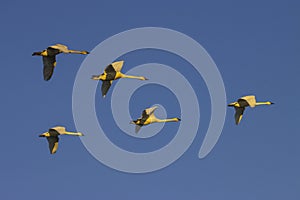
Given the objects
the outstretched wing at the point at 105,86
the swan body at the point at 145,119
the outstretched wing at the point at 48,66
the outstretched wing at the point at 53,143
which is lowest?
the outstretched wing at the point at 53,143

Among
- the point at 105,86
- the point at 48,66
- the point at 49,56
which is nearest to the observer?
the point at 48,66

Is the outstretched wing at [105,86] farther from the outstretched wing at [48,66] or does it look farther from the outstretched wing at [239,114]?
the outstretched wing at [239,114]

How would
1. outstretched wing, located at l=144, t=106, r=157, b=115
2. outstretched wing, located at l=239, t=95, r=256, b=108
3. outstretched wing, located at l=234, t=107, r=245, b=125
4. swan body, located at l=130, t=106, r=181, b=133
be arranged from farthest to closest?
swan body, located at l=130, t=106, r=181, b=133 < outstretched wing, located at l=144, t=106, r=157, b=115 < outstretched wing, located at l=234, t=107, r=245, b=125 < outstretched wing, located at l=239, t=95, r=256, b=108

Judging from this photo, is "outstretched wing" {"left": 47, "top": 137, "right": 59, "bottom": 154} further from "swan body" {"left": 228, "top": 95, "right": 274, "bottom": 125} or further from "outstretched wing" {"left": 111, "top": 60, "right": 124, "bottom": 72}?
"swan body" {"left": 228, "top": 95, "right": 274, "bottom": 125}

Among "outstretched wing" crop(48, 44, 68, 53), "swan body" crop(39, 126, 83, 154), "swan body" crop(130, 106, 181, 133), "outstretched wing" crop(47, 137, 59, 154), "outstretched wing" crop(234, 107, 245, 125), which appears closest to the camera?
"outstretched wing" crop(48, 44, 68, 53)

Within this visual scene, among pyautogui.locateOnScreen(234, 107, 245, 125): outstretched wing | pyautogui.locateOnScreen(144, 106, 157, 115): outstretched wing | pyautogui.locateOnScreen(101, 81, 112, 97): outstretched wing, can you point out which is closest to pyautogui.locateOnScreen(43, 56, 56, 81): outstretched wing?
pyautogui.locateOnScreen(101, 81, 112, 97): outstretched wing

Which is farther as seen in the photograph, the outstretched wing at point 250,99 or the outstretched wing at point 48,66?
the outstretched wing at point 250,99

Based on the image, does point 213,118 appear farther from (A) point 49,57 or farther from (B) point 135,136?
(A) point 49,57

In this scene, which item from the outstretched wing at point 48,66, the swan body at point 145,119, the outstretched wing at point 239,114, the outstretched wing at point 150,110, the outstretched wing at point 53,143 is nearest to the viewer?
the outstretched wing at point 48,66

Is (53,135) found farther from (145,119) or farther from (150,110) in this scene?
(150,110)

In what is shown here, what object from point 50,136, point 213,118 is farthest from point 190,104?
point 50,136

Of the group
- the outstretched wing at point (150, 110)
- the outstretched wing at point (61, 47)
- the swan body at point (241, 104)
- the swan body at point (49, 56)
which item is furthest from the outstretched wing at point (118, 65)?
the swan body at point (241, 104)

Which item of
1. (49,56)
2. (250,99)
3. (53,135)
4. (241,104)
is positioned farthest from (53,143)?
(250,99)

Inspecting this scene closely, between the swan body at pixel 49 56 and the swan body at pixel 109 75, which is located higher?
the swan body at pixel 109 75
